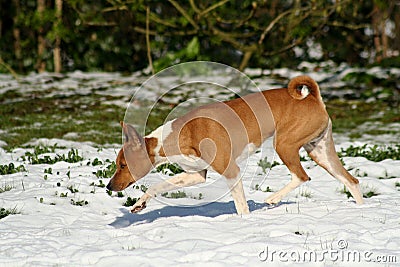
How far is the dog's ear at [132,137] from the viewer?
6309 millimetres

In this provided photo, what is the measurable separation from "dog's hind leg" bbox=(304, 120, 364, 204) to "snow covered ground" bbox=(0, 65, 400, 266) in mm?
165

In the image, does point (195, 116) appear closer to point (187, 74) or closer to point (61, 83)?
point (187, 74)

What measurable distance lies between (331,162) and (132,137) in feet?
7.26

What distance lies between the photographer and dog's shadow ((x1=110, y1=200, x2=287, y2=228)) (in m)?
6.54

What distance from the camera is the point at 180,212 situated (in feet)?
22.6

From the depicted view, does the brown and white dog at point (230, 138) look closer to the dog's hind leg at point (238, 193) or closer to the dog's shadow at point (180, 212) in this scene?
the dog's hind leg at point (238, 193)

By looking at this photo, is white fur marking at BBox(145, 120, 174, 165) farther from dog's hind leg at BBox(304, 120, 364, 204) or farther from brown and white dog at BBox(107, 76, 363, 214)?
dog's hind leg at BBox(304, 120, 364, 204)

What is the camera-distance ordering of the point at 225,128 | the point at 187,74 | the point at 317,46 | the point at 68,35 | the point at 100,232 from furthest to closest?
the point at 317,46 → the point at 68,35 → the point at 187,74 → the point at 225,128 → the point at 100,232

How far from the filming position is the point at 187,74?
1717 centimetres

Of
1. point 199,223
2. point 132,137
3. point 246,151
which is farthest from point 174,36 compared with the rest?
point 199,223

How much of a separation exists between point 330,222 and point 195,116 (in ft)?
5.60

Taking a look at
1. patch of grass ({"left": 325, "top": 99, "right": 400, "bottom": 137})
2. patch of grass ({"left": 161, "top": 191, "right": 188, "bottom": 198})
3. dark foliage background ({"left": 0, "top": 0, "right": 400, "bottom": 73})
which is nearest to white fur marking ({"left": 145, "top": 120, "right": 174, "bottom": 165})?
patch of grass ({"left": 161, "top": 191, "right": 188, "bottom": 198})

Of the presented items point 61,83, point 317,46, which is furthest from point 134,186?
point 317,46

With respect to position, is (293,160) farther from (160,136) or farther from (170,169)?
(170,169)
